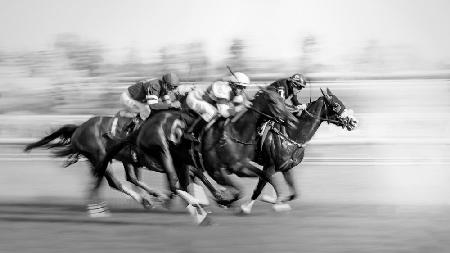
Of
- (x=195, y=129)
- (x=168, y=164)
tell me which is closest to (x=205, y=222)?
(x=168, y=164)

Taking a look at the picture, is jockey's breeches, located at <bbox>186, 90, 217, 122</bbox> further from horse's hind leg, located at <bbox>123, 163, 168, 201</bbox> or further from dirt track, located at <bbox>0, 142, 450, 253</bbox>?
horse's hind leg, located at <bbox>123, 163, 168, 201</bbox>

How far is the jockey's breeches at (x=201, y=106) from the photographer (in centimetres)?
779

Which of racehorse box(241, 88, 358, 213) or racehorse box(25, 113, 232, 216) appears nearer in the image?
racehorse box(241, 88, 358, 213)

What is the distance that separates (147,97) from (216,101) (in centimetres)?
69

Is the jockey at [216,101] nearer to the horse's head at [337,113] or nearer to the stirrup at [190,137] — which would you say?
the stirrup at [190,137]

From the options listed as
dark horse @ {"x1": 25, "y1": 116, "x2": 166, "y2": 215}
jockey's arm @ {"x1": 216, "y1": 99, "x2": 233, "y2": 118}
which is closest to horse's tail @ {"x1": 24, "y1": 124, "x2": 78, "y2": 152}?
dark horse @ {"x1": 25, "y1": 116, "x2": 166, "y2": 215}

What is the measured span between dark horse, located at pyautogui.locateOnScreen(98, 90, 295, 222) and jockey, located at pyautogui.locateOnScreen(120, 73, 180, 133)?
247mm

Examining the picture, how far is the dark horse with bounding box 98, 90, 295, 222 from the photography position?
24.7 feet

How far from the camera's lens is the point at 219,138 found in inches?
299

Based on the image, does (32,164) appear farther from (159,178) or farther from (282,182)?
(282,182)

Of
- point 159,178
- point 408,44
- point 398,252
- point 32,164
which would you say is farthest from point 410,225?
point 408,44

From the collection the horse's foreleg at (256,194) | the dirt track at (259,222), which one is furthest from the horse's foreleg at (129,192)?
the horse's foreleg at (256,194)

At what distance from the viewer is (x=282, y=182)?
11.9m

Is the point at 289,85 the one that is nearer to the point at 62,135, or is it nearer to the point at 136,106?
the point at 136,106
